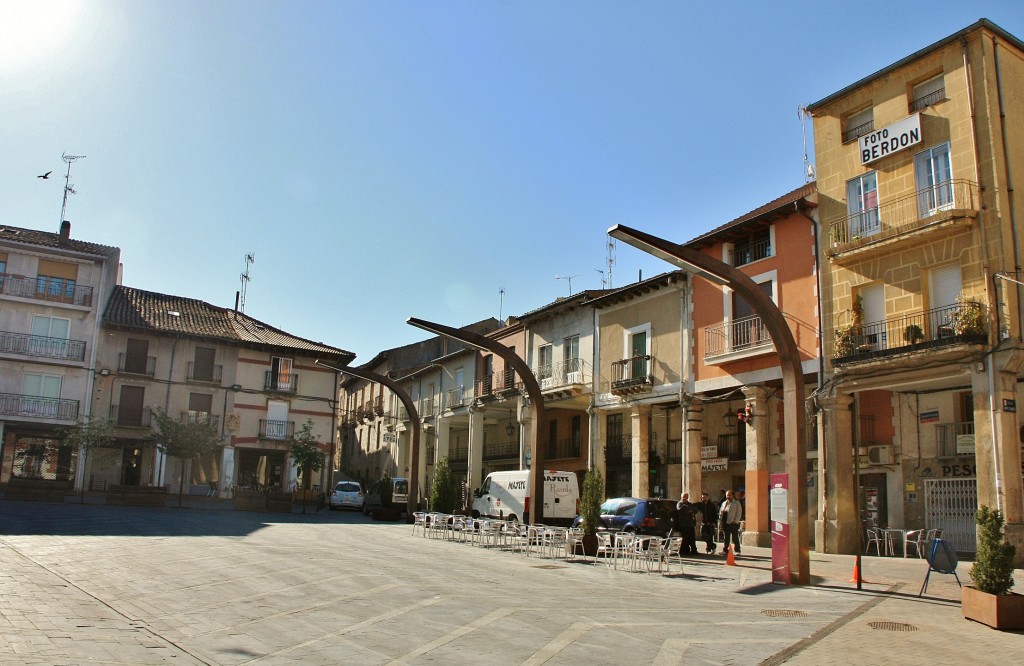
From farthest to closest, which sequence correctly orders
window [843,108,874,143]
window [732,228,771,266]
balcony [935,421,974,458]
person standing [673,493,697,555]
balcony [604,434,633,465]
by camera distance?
balcony [604,434,633,465]
window [732,228,771,266]
window [843,108,874,143]
balcony [935,421,974,458]
person standing [673,493,697,555]

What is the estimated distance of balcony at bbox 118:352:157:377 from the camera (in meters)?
42.4

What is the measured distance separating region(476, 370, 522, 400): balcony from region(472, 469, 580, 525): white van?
24.7ft

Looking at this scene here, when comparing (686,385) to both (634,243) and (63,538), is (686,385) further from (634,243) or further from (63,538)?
(63,538)

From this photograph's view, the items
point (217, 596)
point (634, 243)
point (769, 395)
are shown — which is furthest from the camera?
point (769, 395)

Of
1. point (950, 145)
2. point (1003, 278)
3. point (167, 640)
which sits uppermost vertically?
point (950, 145)

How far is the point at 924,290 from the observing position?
1959cm

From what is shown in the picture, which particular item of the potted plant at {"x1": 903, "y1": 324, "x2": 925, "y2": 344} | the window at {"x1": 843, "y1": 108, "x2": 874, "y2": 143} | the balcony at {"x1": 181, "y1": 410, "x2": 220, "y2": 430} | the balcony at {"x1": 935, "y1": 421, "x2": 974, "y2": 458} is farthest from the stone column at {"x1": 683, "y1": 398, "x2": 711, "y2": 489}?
the balcony at {"x1": 181, "y1": 410, "x2": 220, "y2": 430}

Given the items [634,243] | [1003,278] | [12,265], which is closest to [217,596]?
[634,243]

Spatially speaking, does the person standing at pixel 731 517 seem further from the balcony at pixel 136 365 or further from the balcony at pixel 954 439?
the balcony at pixel 136 365

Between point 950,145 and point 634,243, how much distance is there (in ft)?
33.5

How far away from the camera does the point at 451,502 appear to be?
2870 centimetres

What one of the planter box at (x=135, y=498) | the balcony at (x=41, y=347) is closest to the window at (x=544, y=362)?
the planter box at (x=135, y=498)

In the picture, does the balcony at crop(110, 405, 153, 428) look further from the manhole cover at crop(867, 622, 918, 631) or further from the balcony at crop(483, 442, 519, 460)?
the manhole cover at crop(867, 622, 918, 631)

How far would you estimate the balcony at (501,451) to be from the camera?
41531 millimetres
